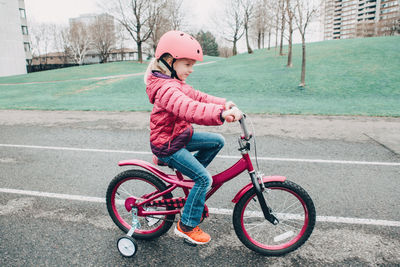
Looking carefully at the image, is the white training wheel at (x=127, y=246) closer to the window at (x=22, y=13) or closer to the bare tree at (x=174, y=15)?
the bare tree at (x=174, y=15)

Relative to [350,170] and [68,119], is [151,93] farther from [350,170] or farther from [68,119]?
[68,119]

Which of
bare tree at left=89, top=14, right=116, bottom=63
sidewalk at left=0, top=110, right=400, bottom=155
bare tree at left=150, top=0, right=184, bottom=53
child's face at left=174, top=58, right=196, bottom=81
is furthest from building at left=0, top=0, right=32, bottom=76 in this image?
child's face at left=174, top=58, right=196, bottom=81

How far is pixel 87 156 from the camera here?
19.6 ft

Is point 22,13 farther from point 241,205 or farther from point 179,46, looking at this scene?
point 241,205

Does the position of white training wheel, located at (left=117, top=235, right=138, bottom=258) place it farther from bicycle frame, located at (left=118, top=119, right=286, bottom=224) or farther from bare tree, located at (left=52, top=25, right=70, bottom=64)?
bare tree, located at (left=52, top=25, right=70, bottom=64)

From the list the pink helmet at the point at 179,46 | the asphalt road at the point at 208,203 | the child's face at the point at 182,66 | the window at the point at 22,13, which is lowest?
the asphalt road at the point at 208,203

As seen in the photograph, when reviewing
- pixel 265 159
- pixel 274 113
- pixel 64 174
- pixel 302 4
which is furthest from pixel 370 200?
pixel 302 4

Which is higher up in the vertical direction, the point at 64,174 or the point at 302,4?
the point at 302,4

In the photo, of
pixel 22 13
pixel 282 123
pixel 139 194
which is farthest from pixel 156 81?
pixel 22 13

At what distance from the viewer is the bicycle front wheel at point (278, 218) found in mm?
2720

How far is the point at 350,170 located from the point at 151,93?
13.5 feet

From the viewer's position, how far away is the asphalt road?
111 inches

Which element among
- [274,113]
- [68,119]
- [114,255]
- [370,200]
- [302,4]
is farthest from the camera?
[302,4]

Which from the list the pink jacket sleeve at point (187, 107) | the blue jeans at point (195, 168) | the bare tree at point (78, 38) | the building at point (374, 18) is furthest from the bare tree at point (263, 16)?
the bare tree at point (78, 38)
